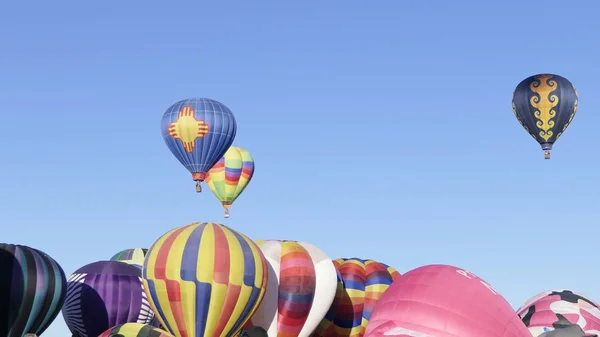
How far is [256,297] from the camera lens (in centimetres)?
2691

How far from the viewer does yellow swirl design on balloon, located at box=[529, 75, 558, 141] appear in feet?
124

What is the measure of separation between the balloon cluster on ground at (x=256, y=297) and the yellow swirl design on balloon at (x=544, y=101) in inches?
337

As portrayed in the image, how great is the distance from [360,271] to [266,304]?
5.34m

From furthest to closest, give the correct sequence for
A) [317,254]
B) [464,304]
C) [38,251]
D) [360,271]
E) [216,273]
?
[360,271] < [317,254] < [38,251] < [216,273] < [464,304]

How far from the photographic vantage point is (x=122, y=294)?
30.9 metres

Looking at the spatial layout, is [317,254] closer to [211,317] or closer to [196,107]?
[211,317]

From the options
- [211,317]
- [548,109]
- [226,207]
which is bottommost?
[211,317]

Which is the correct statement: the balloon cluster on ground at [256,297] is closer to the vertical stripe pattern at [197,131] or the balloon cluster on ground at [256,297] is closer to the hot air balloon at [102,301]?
the hot air balloon at [102,301]

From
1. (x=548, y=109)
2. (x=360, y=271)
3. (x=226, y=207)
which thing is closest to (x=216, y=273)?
(x=360, y=271)

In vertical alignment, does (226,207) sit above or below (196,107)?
below

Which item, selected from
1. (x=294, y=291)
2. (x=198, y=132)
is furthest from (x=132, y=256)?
(x=294, y=291)

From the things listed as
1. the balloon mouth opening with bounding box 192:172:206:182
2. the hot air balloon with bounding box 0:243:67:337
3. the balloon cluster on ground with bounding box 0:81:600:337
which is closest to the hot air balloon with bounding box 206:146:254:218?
the balloon mouth opening with bounding box 192:172:206:182

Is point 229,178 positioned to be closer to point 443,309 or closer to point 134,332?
point 134,332

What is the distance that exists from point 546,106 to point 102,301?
17.6 metres
